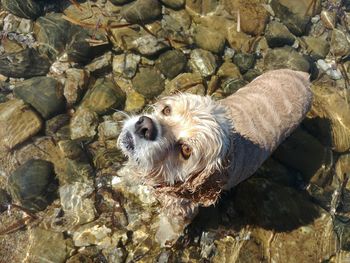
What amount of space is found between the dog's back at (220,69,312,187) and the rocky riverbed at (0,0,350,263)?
129 cm

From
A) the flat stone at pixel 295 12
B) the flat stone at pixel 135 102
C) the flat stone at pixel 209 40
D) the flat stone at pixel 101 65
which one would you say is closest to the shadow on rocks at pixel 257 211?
the flat stone at pixel 135 102

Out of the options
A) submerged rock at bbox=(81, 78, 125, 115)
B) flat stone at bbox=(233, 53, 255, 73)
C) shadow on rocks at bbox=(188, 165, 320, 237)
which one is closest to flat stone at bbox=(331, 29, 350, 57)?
flat stone at bbox=(233, 53, 255, 73)

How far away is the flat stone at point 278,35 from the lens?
8.47 m

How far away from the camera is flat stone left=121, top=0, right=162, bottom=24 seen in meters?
8.16

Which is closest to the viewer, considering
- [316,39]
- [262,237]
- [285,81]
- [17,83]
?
[285,81]

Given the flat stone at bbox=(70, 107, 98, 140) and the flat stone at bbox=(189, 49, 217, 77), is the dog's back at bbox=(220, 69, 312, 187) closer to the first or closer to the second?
the flat stone at bbox=(189, 49, 217, 77)

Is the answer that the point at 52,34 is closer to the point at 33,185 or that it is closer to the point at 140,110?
the point at 140,110

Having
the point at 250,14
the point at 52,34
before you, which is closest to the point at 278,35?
the point at 250,14

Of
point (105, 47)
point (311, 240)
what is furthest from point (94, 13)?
point (311, 240)

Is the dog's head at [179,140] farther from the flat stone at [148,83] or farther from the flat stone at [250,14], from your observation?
the flat stone at [250,14]

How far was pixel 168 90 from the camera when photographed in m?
7.63

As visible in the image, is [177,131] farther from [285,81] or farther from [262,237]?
[262,237]

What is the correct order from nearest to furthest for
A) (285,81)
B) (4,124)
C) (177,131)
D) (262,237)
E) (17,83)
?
(177,131)
(285,81)
(262,237)
(4,124)
(17,83)

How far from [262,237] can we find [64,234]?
3309mm
